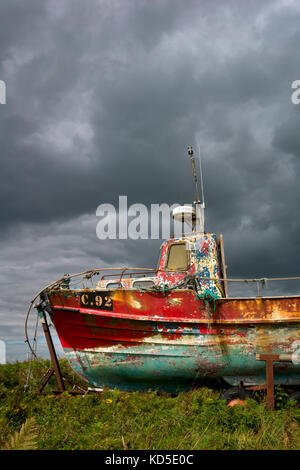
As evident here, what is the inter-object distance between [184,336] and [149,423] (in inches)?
142

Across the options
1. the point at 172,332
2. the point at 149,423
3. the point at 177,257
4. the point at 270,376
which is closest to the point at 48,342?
the point at 172,332

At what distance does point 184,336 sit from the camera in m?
8.81

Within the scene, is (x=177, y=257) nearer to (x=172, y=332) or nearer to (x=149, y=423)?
(x=172, y=332)

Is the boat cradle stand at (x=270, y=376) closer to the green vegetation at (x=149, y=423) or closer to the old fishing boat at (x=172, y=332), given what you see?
the green vegetation at (x=149, y=423)

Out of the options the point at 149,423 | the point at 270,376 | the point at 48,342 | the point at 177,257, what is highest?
the point at 177,257

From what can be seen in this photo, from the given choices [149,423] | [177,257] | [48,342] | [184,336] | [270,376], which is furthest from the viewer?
[177,257]

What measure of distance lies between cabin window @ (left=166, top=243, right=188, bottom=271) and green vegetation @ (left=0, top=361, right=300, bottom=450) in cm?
→ 403

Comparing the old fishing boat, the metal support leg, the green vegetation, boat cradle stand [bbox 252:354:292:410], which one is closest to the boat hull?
the old fishing boat

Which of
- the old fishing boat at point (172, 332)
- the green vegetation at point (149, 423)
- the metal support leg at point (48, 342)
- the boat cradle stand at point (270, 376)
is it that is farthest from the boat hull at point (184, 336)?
the boat cradle stand at point (270, 376)

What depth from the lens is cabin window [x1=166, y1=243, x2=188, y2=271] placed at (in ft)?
34.9

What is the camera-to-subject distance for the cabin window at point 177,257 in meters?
10.6

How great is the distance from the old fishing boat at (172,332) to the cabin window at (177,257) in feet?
4.86

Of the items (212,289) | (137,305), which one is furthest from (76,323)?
(212,289)
